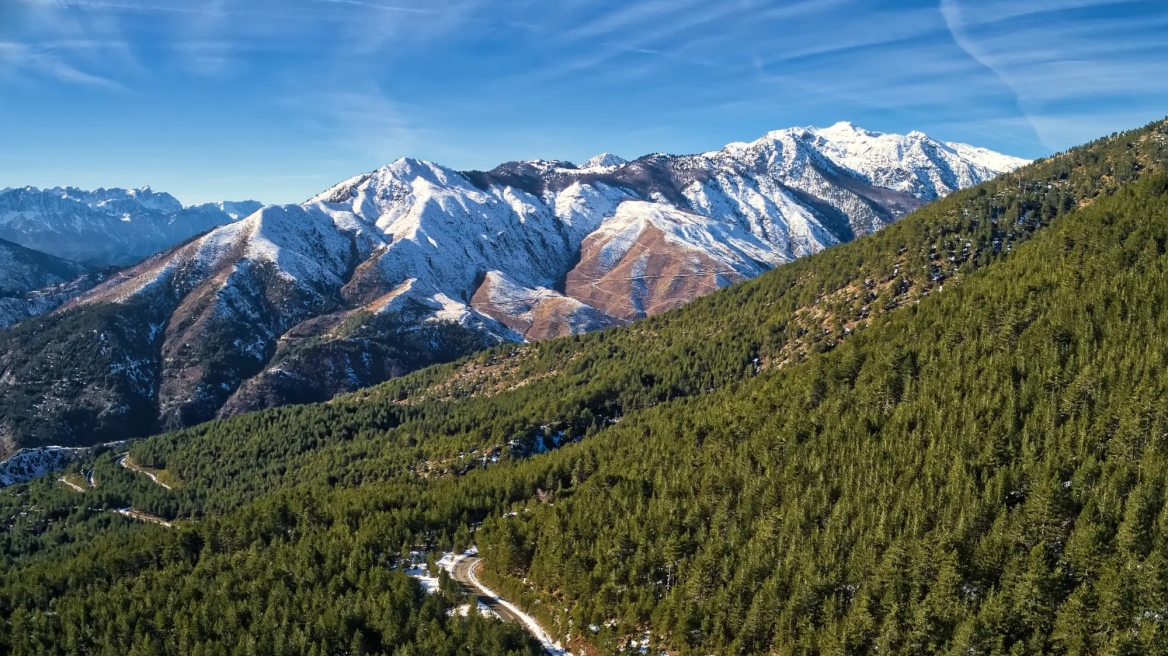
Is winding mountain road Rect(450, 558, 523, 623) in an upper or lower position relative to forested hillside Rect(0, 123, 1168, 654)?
lower

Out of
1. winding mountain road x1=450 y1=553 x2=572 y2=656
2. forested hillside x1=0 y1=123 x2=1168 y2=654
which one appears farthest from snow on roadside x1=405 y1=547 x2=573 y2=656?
forested hillside x1=0 y1=123 x2=1168 y2=654

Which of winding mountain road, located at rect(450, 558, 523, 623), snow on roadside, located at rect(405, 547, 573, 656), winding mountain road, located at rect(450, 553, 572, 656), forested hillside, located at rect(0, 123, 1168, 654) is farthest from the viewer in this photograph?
winding mountain road, located at rect(450, 558, 523, 623)

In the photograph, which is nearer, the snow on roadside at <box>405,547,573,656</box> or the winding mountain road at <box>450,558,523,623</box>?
the snow on roadside at <box>405,547,573,656</box>

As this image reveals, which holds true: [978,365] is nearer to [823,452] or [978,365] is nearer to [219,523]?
[823,452]

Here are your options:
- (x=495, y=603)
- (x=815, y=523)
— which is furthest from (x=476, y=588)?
(x=815, y=523)

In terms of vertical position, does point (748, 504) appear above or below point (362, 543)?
above

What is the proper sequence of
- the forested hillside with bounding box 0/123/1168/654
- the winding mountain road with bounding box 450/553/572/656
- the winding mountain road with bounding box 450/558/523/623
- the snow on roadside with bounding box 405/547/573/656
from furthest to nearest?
the winding mountain road with bounding box 450/558/523/623 → the winding mountain road with bounding box 450/553/572/656 → the snow on roadside with bounding box 405/547/573/656 → the forested hillside with bounding box 0/123/1168/654

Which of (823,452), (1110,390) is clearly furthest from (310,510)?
(1110,390)

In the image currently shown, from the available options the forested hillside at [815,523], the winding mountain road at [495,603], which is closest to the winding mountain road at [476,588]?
the winding mountain road at [495,603]

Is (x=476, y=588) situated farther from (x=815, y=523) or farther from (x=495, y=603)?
(x=815, y=523)

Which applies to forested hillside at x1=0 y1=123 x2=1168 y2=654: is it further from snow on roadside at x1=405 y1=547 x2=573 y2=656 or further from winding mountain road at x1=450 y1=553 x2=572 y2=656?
winding mountain road at x1=450 y1=553 x2=572 y2=656
